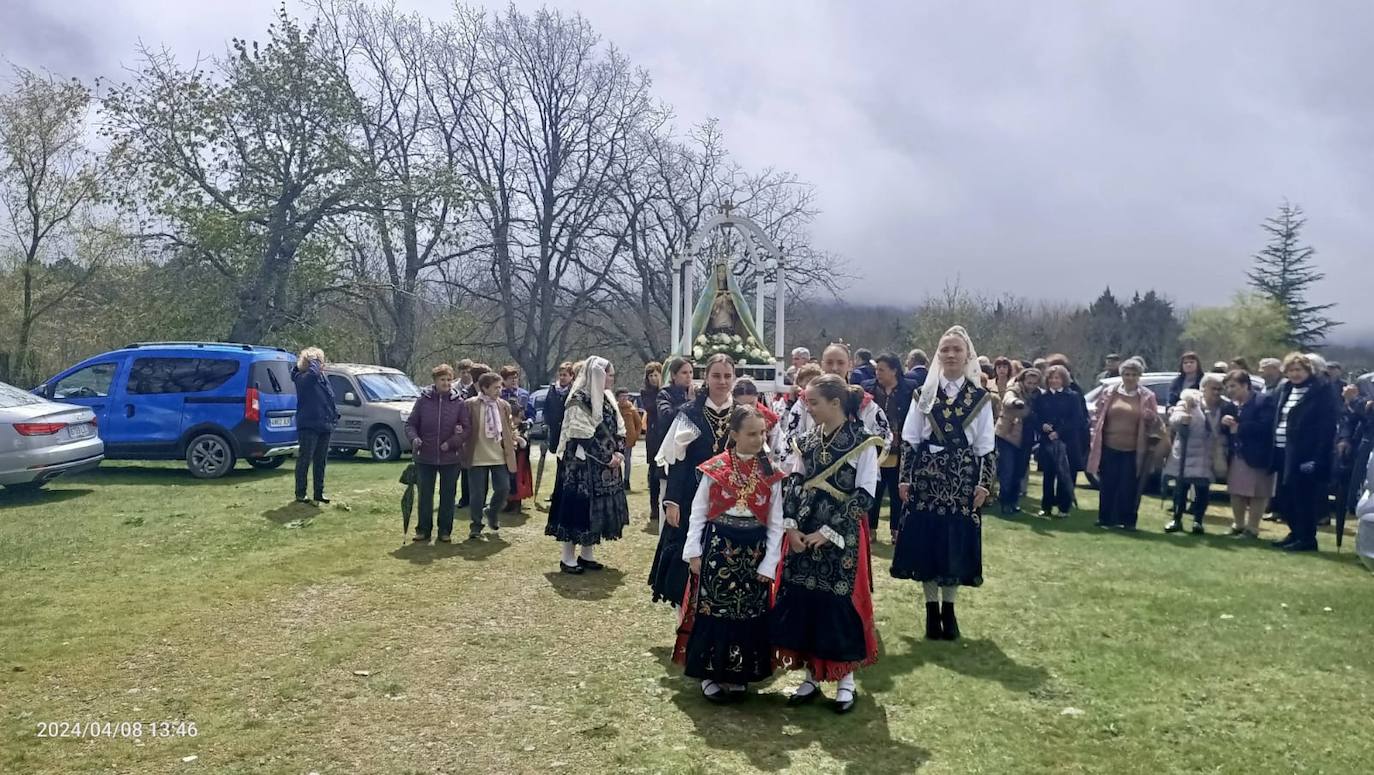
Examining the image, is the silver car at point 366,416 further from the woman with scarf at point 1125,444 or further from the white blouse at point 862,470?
the white blouse at point 862,470

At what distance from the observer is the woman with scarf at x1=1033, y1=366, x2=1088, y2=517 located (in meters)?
11.1

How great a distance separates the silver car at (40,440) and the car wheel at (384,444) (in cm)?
536

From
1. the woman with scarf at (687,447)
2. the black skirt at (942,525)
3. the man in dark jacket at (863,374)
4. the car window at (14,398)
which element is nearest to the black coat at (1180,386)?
the man in dark jacket at (863,374)

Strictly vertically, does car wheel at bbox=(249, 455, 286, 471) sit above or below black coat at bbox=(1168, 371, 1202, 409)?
below

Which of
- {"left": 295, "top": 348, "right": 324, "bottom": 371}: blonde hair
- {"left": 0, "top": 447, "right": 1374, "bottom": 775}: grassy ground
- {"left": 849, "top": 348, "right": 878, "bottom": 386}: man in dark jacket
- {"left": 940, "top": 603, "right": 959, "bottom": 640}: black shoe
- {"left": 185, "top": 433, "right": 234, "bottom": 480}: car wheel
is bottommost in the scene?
{"left": 0, "top": 447, "right": 1374, "bottom": 775}: grassy ground

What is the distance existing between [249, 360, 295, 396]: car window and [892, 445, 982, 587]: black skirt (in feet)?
34.5

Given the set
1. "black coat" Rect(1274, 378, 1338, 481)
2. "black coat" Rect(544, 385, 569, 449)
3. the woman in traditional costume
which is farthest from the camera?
"black coat" Rect(1274, 378, 1338, 481)

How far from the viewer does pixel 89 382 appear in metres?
13.4

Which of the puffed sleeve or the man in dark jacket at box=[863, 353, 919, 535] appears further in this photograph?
the man in dark jacket at box=[863, 353, 919, 535]

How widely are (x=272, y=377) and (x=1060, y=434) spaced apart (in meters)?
11.2

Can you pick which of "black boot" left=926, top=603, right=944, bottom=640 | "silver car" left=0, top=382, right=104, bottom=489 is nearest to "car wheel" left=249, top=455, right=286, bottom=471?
"silver car" left=0, top=382, right=104, bottom=489

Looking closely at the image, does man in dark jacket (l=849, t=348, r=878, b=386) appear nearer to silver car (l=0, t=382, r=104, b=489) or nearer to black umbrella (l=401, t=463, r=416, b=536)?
black umbrella (l=401, t=463, r=416, b=536)

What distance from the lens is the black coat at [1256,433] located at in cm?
971

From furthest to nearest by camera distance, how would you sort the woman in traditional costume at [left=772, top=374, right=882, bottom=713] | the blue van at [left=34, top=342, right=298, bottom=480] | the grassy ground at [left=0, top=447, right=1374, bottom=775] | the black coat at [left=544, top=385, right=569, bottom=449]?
1. the blue van at [left=34, top=342, right=298, bottom=480]
2. the black coat at [left=544, top=385, right=569, bottom=449]
3. the woman in traditional costume at [left=772, top=374, right=882, bottom=713]
4. the grassy ground at [left=0, top=447, right=1374, bottom=775]
